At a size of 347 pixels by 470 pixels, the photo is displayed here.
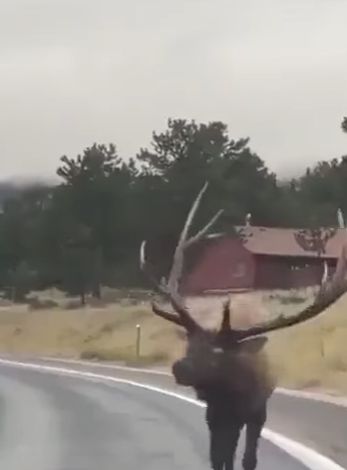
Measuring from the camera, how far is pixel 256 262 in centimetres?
1140

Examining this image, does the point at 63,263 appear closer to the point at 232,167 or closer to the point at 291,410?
the point at 232,167

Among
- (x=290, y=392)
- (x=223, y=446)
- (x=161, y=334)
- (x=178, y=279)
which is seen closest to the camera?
(x=178, y=279)

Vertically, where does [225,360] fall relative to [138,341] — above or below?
below

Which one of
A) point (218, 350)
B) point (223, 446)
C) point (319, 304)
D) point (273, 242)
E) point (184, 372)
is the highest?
point (273, 242)

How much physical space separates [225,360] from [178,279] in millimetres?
647

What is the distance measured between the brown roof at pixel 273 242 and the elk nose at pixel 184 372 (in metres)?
1.15

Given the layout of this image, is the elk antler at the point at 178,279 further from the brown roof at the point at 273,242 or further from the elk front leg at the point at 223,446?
the elk front leg at the point at 223,446

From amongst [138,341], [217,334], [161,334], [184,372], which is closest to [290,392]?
[138,341]

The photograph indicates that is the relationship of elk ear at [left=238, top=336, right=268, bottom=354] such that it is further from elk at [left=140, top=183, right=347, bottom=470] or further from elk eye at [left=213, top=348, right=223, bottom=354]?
elk eye at [left=213, top=348, right=223, bottom=354]

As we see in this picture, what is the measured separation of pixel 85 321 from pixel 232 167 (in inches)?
83.4

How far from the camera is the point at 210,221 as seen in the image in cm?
1073

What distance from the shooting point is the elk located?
10109mm

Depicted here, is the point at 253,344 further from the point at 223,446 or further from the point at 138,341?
the point at 138,341

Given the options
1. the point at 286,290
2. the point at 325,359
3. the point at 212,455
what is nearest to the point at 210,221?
the point at 286,290
